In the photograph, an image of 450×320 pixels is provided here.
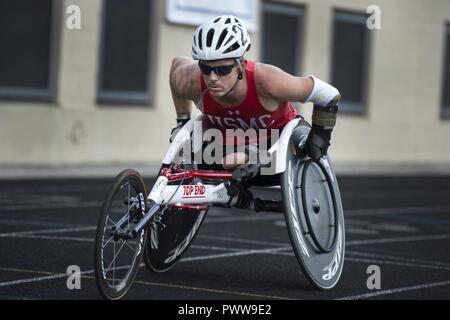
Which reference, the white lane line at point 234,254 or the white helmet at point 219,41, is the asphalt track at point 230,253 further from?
the white helmet at point 219,41

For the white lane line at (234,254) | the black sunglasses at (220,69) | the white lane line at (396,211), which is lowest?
the white lane line at (396,211)

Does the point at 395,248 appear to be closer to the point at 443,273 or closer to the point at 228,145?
the point at 443,273

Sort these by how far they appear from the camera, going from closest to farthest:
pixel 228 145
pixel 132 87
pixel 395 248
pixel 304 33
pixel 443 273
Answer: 1. pixel 228 145
2. pixel 443 273
3. pixel 395 248
4. pixel 132 87
5. pixel 304 33

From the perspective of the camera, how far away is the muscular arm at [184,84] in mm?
8453

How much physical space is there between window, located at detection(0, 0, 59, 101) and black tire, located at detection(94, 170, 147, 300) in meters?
12.1

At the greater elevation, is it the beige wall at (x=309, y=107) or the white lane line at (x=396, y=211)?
the beige wall at (x=309, y=107)

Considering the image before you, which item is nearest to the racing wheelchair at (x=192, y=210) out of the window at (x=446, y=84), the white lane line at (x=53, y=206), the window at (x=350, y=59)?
the white lane line at (x=53, y=206)

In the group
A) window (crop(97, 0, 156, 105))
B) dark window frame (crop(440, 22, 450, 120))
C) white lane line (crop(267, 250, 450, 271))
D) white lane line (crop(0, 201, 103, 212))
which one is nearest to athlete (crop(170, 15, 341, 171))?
white lane line (crop(267, 250, 450, 271))

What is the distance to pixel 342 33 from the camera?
26.9 meters

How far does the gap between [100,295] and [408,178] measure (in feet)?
53.6

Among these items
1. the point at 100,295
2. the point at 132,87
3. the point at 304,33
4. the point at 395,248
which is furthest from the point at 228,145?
the point at 304,33

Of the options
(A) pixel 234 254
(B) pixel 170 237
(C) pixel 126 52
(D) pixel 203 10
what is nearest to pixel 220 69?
(B) pixel 170 237

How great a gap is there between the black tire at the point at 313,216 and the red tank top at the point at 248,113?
17 cm

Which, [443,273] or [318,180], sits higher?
[318,180]
